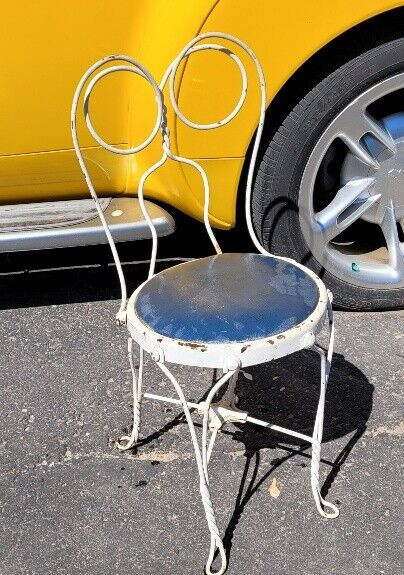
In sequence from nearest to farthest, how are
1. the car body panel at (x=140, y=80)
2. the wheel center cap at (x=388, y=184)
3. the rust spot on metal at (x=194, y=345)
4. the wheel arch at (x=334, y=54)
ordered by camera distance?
the rust spot on metal at (x=194, y=345)
the car body panel at (x=140, y=80)
the wheel arch at (x=334, y=54)
the wheel center cap at (x=388, y=184)

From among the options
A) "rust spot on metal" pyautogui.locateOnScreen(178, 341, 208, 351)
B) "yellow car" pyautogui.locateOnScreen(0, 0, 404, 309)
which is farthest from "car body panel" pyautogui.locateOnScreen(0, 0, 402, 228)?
"rust spot on metal" pyautogui.locateOnScreen(178, 341, 208, 351)

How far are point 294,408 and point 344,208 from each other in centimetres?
70

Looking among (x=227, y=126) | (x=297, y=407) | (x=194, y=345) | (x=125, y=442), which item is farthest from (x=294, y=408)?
(x=227, y=126)

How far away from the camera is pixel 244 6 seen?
2115 mm

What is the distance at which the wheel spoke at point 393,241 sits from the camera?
2541 millimetres

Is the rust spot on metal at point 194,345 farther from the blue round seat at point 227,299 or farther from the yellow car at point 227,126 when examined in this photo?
the yellow car at point 227,126

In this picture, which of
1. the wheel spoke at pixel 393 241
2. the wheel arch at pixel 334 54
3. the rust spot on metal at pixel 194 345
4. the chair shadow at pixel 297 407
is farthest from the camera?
the wheel spoke at pixel 393 241

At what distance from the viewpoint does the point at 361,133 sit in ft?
7.80

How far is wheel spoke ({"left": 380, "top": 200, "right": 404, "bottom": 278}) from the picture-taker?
2541mm

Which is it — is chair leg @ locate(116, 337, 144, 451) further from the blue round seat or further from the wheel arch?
the wheel arch

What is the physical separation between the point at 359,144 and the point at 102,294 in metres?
1.12

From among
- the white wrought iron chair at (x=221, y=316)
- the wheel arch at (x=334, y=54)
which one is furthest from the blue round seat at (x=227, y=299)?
the wheel arch at (x=334, y=54)

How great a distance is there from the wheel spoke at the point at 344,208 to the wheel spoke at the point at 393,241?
0.27ft

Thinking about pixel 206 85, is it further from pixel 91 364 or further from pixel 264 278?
pixel 91 364
